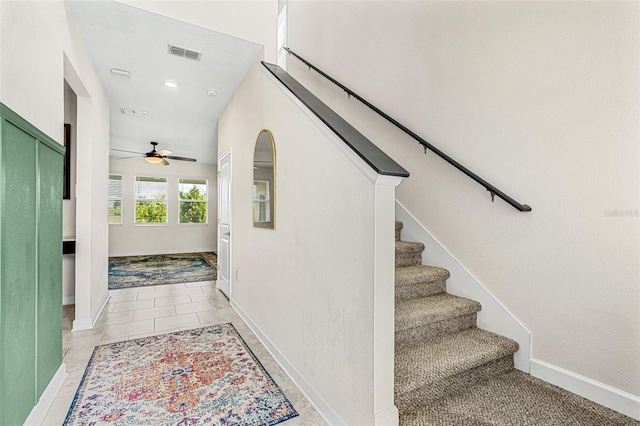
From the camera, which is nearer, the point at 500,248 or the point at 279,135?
the point at 500,248

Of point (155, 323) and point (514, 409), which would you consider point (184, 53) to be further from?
point (514, 409)

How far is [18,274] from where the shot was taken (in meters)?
1.39

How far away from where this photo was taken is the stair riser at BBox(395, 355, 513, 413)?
56.0 inches

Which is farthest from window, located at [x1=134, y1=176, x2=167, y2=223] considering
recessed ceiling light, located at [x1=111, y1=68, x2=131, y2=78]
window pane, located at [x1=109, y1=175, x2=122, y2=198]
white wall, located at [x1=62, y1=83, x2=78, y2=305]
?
recessed ceiling light, located at [x1=111, y1=68, x2=131, y2=78]

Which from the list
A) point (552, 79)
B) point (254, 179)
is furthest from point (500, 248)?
point (254, 179)

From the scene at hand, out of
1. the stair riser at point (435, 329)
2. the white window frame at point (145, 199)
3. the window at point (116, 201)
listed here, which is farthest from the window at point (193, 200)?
the stair riser at point (435, 329)

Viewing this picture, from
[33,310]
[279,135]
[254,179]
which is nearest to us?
[33,310]

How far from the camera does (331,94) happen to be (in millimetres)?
3580

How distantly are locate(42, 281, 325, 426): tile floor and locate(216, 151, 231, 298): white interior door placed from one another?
21 centimetres

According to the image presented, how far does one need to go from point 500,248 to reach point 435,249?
1.65 feet

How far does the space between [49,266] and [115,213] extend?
7.01 m

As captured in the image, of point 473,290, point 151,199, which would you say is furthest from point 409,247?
point 151,199

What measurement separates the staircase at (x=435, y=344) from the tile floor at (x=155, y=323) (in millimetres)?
577

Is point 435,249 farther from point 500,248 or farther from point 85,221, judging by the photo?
point 85,221
